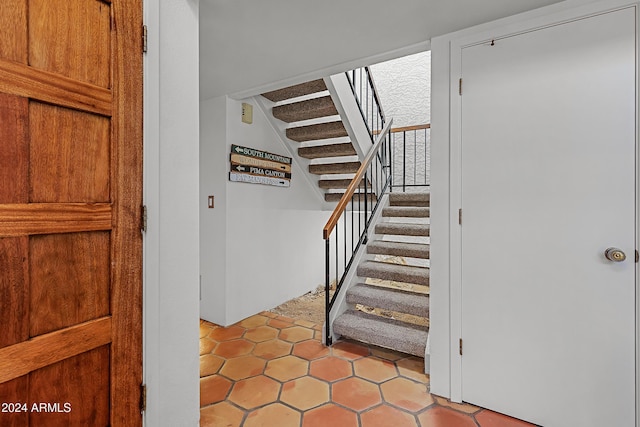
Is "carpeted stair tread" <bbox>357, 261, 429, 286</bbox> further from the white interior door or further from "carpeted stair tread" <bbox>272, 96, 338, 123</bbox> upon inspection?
"carpeted stair tread" <bbox>272, 96, 338, 123</bbox>

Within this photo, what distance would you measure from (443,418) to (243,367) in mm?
1352

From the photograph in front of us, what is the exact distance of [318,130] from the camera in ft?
10.9

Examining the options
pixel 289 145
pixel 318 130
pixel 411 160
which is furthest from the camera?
pixel 411 160

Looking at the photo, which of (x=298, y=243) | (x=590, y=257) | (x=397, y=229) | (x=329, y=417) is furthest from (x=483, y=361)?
(x=298, y=243)

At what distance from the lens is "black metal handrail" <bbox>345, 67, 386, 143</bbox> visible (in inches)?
129

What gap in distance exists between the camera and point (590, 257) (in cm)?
154

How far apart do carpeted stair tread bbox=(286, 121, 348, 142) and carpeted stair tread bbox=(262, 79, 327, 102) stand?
0.39 metres

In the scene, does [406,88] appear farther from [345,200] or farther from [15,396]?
[15,396]

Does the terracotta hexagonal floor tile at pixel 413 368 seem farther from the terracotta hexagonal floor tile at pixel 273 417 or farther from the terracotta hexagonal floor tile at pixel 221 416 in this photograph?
the terracotta hexagonal floor tile at pixel 221 416

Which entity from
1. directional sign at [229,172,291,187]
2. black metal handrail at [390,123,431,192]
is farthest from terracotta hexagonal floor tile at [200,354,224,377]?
black metal handrail at [390,123,431,192]

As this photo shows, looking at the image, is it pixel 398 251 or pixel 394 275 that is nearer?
pixel 394 275

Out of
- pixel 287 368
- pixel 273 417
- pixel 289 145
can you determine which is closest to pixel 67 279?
pixel 273 417

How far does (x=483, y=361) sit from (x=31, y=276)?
85.5 inches

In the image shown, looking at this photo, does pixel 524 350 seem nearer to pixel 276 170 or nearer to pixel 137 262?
pixel 137 262
